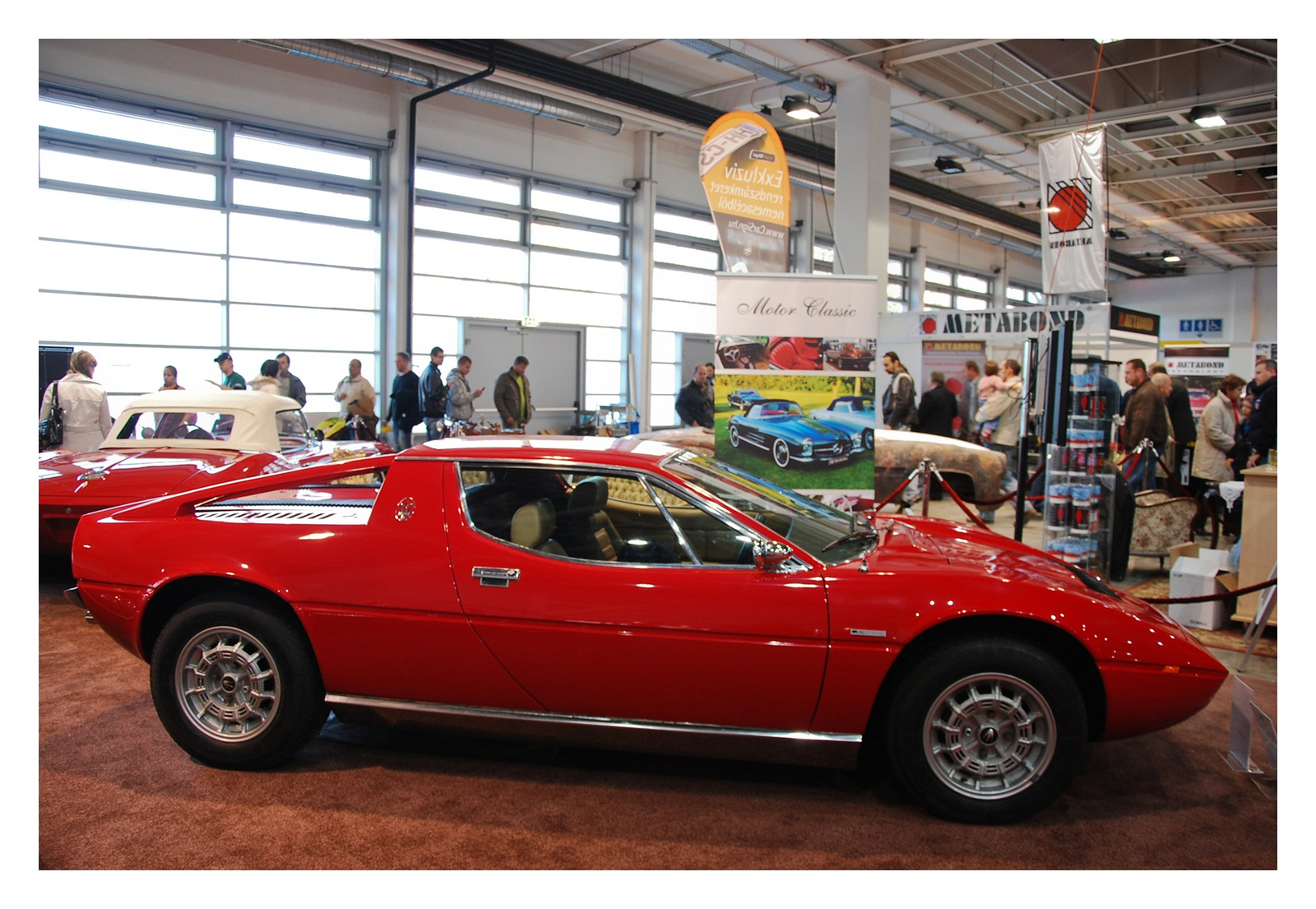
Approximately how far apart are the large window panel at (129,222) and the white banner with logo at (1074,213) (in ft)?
35.8

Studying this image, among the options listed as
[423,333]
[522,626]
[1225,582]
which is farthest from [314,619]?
[423,333]

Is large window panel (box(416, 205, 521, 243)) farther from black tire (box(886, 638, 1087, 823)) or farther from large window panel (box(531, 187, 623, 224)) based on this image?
black tire (box(886, 638, 1087, 823))

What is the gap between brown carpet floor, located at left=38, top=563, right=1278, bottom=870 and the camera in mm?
2885

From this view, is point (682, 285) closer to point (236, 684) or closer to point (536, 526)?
point (536, 526)

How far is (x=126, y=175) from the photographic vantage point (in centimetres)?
1202

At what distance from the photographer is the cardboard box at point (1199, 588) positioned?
588 centimetres

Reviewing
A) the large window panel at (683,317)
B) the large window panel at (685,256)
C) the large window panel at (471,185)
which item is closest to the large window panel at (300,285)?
the large window panel at (471,185)

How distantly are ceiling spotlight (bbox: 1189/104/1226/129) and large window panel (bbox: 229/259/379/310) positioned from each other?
12690 millimetres

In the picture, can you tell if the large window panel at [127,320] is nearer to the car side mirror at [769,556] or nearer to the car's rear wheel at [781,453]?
the car's rear wheel at [781,453]

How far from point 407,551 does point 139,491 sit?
3641 millimetres

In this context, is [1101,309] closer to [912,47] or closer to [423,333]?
[912,47]

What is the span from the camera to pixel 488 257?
52.6 ft

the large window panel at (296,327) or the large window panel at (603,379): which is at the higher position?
the large window panel at (296,327)

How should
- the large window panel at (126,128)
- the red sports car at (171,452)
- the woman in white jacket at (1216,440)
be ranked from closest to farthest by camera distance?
1. the red sports car at (171,452)
2. the woman in white jacket at (1216,440)
3. the large window panel at (126,128)
